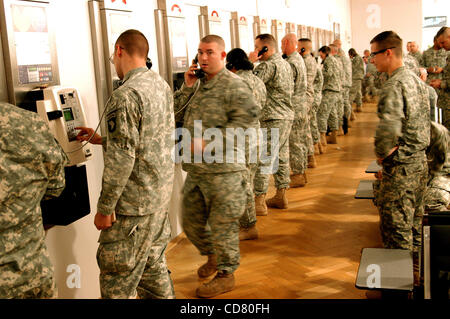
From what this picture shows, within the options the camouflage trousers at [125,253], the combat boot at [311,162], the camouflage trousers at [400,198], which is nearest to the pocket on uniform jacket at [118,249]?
the camouflage trousers at [125,253]

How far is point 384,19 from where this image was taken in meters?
16.2

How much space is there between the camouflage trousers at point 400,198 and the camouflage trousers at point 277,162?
5.50 ft

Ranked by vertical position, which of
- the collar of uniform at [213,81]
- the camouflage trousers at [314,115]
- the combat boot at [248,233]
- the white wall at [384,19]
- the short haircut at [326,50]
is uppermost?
the white wall at [384,19]

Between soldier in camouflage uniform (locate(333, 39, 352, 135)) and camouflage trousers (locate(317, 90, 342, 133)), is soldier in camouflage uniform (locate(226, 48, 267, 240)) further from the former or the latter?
soldier in camouflage uniform (locate(333, 39, 352, 135))

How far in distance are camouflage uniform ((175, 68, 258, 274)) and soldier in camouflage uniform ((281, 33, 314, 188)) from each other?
9.02 ft

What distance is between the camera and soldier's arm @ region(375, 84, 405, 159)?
302 cm

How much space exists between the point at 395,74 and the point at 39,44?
213 centimetres

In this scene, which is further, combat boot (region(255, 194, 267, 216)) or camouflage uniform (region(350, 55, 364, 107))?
camouflage uniform (region(350, 55, 364, 107))

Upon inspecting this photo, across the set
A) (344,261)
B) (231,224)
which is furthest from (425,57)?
(231,224)

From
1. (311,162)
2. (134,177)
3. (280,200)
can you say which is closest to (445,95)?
(311,162)

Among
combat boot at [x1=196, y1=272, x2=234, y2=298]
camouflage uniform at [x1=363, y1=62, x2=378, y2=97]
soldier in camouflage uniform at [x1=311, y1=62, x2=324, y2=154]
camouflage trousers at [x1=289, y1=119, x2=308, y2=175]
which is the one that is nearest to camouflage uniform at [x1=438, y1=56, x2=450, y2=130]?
soldier in camouflage uniform at [x1=311, y1=62, x2=324, y2=154]

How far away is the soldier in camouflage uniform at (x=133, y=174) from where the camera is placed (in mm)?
2357

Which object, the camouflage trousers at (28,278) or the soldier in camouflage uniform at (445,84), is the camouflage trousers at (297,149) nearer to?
the soldier in camouflage uniform at (445,84)

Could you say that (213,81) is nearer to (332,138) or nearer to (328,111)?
(328,111)
